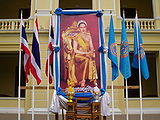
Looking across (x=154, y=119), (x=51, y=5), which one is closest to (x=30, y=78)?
(x=51, y=5)

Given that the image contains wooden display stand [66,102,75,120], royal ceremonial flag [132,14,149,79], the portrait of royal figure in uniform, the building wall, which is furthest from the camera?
the building wall

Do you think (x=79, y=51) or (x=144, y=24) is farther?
(x=144, y=24)

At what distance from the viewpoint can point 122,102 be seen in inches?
436

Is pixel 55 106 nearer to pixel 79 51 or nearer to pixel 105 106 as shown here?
pixel 105 106

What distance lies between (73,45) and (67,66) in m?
0.75

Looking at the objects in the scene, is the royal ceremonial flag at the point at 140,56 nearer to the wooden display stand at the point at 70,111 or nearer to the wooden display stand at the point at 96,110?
the wooden display stand at the point at 96,110

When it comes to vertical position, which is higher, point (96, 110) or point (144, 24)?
point (144, 24)

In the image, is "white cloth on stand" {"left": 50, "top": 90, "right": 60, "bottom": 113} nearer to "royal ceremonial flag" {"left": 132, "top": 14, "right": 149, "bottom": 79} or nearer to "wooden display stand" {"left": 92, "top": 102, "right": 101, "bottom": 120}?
"wooden display stand" {"left": 92, "top": 102, "right": 101, "bottom": 120}

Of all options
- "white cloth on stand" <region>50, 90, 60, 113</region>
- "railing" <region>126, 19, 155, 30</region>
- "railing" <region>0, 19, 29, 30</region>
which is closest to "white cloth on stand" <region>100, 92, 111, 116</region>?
"white cloth on stand" <region>50, 90, 60, 113</region>

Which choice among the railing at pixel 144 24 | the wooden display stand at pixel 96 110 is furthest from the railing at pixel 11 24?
the wooden display stand at pixel 96 110

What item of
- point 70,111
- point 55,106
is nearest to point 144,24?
point 55,106

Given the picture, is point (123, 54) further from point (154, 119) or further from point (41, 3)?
point (41, 3)

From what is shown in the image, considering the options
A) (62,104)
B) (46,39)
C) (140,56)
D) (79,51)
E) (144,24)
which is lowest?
(62,104)

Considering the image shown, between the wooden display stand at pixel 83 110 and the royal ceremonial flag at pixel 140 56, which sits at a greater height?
the royal ceremonial flag at pixel 140 56
